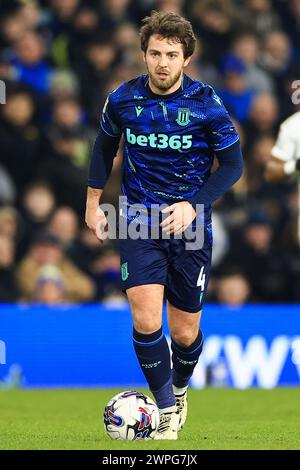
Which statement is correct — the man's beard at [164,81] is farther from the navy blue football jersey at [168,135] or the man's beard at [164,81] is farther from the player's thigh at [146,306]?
the player's thigh at [146,306]

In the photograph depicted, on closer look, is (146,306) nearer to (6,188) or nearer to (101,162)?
(101,162)

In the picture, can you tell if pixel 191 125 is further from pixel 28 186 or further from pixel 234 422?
pixel 28 186

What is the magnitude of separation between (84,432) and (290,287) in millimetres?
5726

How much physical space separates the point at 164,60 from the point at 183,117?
35cm

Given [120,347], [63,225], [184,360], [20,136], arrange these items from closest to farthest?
[184,360]
[120,347]
[63,225]
[20,136]

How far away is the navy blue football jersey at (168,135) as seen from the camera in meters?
6.78

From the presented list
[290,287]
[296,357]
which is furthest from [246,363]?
[290,287]

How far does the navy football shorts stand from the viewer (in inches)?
265

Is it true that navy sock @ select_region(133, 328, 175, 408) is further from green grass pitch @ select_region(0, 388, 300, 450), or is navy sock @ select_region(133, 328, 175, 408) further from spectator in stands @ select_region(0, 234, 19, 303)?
spectator in stands @ select_region(0, 234, 19, 303)

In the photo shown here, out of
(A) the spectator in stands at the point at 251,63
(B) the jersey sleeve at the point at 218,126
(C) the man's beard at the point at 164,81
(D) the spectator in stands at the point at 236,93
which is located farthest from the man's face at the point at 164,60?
(A) the spectator in stands at the point at 251,63

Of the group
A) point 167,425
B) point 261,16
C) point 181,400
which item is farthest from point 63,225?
point 167,425

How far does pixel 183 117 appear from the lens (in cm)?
677

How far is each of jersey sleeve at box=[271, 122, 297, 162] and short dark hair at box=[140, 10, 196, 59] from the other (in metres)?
2.67

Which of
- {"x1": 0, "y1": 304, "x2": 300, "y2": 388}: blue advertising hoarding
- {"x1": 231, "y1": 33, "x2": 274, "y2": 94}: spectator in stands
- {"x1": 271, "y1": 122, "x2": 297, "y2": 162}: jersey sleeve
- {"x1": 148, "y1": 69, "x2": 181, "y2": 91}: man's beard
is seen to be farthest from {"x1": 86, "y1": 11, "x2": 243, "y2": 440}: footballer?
{"x1": 231, "y1": 33, "x2": 274, "y2": 94}: spectator in stands
